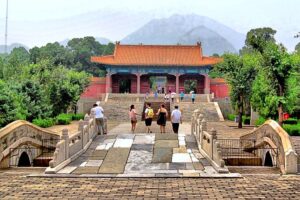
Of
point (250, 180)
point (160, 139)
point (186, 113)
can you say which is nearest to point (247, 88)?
point (186, 113)

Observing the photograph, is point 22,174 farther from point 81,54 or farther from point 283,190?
point 81,54

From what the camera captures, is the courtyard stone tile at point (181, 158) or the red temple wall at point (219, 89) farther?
the red temple wall at point (219, 89)

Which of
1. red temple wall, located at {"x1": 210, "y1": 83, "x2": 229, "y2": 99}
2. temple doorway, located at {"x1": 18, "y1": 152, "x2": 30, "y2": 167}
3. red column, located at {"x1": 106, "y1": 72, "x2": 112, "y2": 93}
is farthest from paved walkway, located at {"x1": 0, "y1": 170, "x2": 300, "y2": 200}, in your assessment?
red temple wall, located at {"x1": 210, "y1": 83, "x2": 229, "y2": 99}

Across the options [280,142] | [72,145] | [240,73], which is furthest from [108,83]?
[280,142]

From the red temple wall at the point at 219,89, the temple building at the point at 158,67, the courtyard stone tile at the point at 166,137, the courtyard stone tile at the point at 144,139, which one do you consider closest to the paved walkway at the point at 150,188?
the courtyard stone tile at the point at 144,139

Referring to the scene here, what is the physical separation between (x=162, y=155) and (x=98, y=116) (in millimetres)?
4926

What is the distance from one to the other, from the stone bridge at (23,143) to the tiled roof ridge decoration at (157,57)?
85.2ft

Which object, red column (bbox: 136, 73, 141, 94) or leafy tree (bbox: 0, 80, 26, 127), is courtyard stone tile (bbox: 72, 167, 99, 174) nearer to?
leafy tree (bbox: 0, 80, 26, 127)

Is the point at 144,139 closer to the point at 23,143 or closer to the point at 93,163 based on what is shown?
the point at 93,163

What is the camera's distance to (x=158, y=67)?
44531 mm

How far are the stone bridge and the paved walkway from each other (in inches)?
101

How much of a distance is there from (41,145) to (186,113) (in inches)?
728

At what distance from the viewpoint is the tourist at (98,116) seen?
721 inches

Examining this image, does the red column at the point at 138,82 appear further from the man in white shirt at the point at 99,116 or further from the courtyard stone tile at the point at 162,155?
the courtyard stone tile at the point at 162,155
